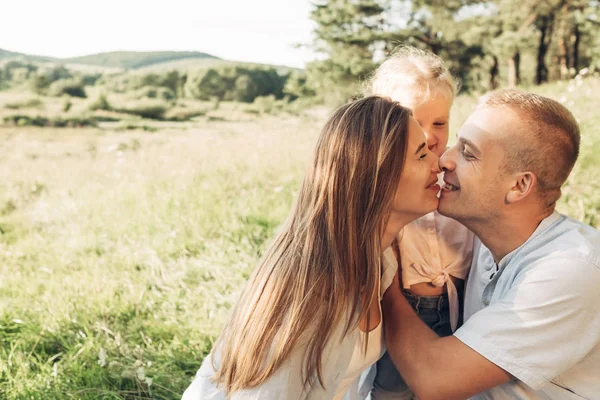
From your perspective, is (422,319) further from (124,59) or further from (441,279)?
(124,59)

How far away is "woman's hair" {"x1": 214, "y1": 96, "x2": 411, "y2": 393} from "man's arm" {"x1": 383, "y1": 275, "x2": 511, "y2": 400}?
0.24 metres

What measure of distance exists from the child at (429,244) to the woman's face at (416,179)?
0.32 meters

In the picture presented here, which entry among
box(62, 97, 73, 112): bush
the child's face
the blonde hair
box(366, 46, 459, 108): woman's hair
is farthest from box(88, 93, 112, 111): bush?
the blonde hair

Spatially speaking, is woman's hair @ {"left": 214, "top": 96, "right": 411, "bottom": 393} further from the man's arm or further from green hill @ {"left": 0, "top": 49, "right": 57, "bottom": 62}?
green hill @ {"left": 0, "top": 49, "right": 57, "bottom": 62}

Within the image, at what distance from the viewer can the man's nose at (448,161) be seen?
2.02 meters

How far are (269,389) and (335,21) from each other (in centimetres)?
2453

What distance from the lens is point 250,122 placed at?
15891 millimetres

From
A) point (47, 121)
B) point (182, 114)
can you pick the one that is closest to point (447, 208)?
point (47, 121)

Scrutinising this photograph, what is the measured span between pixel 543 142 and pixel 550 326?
0.65 meters

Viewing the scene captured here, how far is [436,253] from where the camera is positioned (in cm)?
217

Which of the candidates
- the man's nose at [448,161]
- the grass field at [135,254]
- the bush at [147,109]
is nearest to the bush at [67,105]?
the bush at [147,109]

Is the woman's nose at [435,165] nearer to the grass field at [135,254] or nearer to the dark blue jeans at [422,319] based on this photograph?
the dark blue jeans at [422,319]

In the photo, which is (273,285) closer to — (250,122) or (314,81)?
Answer: (250,122)

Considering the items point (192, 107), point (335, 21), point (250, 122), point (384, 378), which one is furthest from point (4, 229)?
point (335, 21)
